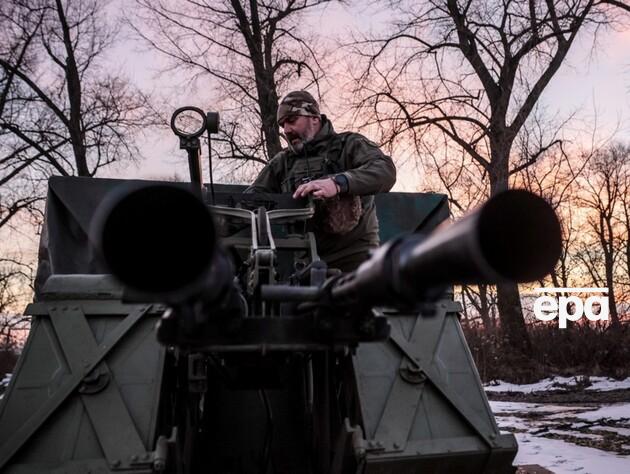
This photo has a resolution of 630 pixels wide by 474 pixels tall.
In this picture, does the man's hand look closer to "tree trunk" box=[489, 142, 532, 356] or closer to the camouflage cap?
the camouflage cap

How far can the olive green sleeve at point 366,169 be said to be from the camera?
131 inches

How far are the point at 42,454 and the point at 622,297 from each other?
2584 centimetres

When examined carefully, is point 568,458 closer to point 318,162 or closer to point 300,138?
point 318,162

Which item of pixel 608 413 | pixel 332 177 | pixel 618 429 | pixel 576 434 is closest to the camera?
pixel 332 177

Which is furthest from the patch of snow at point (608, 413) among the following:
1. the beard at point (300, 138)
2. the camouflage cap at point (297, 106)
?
the camouflage cap at point (297, 106)

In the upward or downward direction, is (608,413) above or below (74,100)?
below

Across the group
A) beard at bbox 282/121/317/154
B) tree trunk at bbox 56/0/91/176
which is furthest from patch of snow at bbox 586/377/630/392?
tree trunk at bbox 56/0/91/176

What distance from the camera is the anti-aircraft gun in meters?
1.33

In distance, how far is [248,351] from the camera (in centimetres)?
212

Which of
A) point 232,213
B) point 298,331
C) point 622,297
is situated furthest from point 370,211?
point 622,297

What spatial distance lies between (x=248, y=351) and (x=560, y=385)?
11.3m

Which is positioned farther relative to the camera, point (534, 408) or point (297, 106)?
point (534, 408)

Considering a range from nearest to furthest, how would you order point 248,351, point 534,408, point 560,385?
point 248,351
point 534,408
point 560,385

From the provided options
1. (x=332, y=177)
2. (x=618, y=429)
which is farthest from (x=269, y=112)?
(x=332, y=177)
